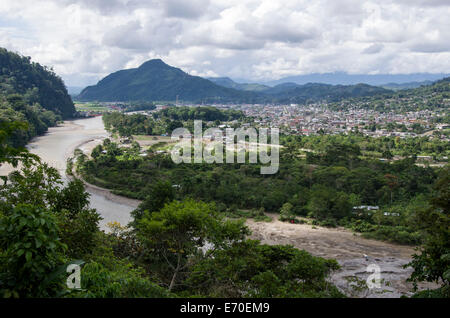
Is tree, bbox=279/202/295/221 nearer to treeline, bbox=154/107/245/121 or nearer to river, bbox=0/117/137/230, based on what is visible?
river, bbox=0/117/137/230

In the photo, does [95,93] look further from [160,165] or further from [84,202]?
[84,202]

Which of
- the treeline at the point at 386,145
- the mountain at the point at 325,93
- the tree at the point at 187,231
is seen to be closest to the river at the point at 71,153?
the tree at the point at 187,231

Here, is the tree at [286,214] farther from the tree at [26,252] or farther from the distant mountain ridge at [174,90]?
the distant mountain ridge at [174,90]

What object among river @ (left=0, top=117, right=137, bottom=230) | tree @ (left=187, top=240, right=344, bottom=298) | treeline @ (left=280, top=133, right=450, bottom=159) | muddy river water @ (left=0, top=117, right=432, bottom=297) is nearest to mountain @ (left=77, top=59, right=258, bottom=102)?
river @ (left=0, top=117, right=137, bottom=230)

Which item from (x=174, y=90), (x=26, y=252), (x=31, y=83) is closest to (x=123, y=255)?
(x=26, y=252)
